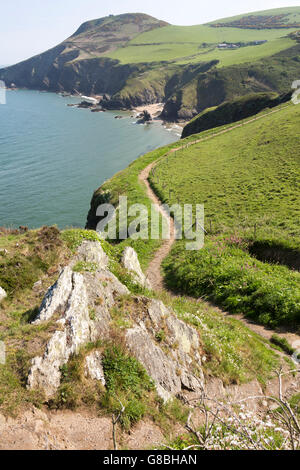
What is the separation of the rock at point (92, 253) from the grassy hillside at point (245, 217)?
23.6ft

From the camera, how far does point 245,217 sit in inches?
1217

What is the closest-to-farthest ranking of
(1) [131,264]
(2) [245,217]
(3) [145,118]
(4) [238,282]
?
(1) [131,264]
(4) [238,282]
(2) [245,217]
(3) [145,118]

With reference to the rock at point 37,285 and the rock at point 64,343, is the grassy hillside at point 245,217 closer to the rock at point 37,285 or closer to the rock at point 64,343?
the rock at point 37,285

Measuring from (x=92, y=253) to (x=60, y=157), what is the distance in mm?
87484

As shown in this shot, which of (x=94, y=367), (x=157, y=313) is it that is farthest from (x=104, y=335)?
(x=157, y=313)

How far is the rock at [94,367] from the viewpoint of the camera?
798 cm

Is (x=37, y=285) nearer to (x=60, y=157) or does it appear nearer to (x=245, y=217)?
(x=245, y=217)

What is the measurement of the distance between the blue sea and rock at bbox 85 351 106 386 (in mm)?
49581

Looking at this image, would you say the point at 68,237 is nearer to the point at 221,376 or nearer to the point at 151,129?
the point at 221,376

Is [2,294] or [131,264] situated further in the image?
[131,264]

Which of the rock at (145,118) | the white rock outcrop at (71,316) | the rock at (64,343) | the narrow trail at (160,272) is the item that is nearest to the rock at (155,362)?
the white rock outcrop at (71,316)

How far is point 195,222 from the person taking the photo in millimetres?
31750

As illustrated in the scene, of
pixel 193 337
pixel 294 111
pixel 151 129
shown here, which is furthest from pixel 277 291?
pixel 151 129
